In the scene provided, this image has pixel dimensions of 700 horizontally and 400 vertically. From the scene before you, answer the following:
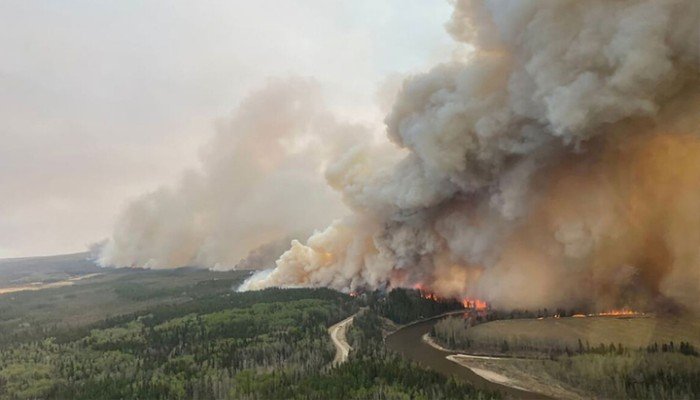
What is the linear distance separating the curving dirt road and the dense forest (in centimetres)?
195

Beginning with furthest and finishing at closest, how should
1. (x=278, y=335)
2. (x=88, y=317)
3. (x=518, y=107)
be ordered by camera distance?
(x=88, y=317) → (x=278, y=335) → (x=518, y=107)

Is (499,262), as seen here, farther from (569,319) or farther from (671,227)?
(671,227)

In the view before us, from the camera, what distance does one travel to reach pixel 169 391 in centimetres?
8744

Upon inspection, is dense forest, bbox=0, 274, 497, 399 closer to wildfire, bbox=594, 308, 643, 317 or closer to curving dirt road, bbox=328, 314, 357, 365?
curving dirt road, bbox=328, 314, 357, 365

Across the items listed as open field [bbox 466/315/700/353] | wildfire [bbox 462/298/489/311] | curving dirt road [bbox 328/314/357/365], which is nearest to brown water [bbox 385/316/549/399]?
open field [bbox 466/315/700/353]

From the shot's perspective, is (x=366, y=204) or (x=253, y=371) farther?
(x=366, y=204)

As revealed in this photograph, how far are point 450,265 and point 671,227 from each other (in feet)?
227

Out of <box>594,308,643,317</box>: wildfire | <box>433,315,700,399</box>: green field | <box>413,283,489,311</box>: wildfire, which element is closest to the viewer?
<box>433,315,700,399</box>: green field

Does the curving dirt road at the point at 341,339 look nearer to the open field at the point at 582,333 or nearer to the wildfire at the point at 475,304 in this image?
the open field at the point at 582,333

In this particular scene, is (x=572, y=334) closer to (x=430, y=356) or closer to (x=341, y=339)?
(x=430, y=356)

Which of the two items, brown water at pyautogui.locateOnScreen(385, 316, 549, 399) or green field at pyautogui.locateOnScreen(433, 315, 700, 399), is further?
brown water at pyautogui.locateOnScreen(385, 316, 549, 399)

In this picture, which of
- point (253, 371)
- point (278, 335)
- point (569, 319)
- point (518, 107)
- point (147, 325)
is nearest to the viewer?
point (253, 371)

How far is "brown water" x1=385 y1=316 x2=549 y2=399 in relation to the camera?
3194 inches

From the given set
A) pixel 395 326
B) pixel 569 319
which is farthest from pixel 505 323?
pixel 395 326
